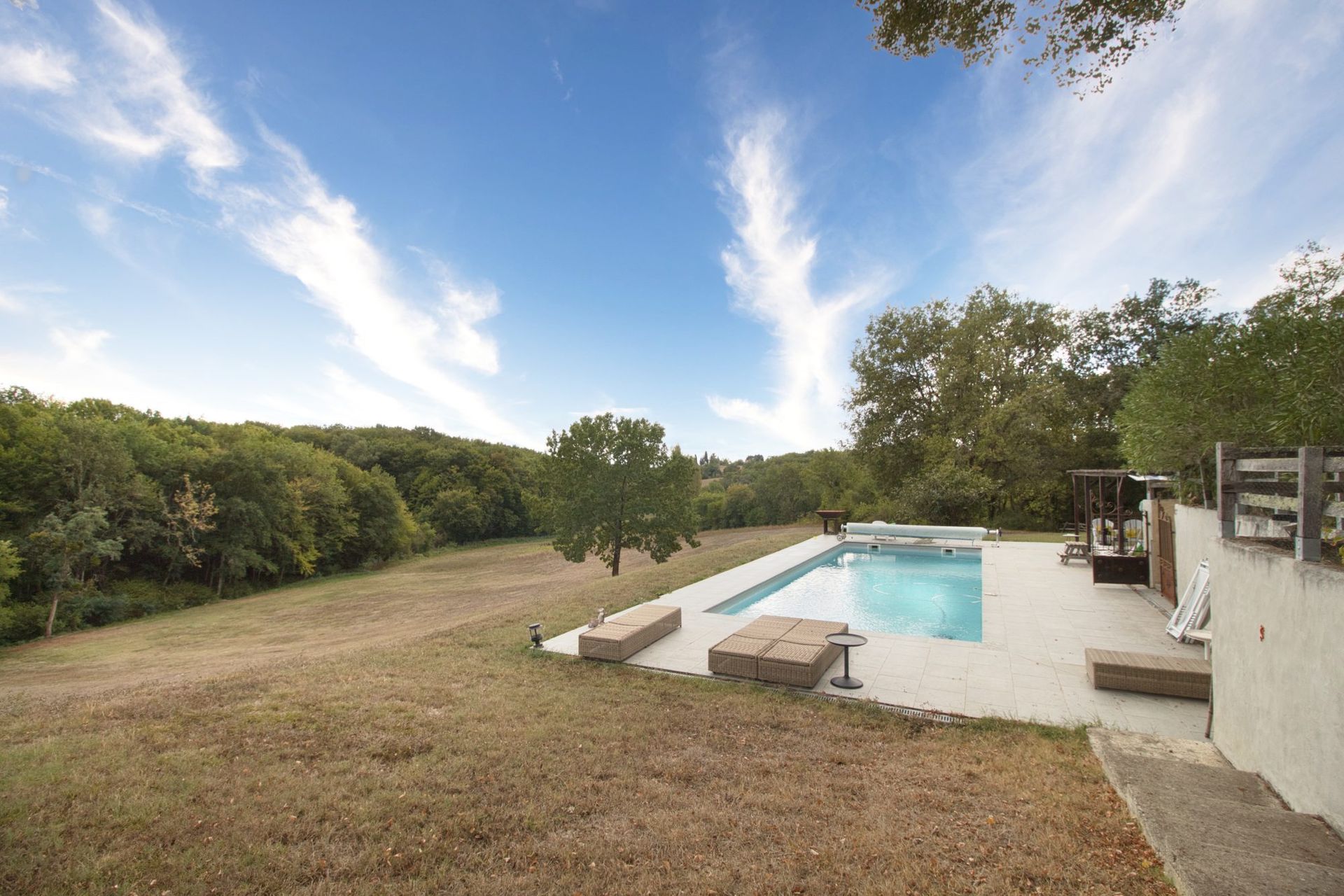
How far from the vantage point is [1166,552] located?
863cm

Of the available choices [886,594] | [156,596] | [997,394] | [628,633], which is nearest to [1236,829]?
[628,633]

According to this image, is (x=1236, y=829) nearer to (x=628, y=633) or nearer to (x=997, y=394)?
(x=628, y=633)

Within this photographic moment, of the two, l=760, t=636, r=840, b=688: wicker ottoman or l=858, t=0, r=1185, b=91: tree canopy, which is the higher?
l=858, t=0, r=1185, b=91: tree canopy

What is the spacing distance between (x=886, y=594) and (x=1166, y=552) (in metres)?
4.63

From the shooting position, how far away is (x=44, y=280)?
10.7 metres

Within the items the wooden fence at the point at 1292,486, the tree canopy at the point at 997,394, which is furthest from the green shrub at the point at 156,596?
the tree canopy at the point at 997,394

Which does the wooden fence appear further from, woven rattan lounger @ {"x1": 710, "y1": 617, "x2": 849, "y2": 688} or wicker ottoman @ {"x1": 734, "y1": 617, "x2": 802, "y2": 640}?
wicker ottoman @ {"x1": 734, "y1": 617, "x2": 802, "y2": 640}

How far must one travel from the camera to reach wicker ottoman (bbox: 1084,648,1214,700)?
188 inches

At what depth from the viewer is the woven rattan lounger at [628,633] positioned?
6.40 m

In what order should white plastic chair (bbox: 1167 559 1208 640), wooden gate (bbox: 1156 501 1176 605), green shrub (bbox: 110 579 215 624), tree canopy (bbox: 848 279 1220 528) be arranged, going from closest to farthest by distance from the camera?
Result: white plastic chair (bbox: 1167 559 1208 640) < wooden gate (bbox: 1156 501 1176 605) < green shrub (bbox: 110 579 215 624) < tree canopy (bbox: 848 279 1220 528)

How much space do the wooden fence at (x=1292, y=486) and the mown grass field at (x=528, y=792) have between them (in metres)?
1.92

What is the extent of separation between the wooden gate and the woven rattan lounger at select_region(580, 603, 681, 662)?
25.4ft

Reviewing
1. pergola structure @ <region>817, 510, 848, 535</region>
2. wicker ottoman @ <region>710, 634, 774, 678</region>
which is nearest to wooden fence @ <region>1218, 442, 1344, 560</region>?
wicker ottoman @ <region>710, 634, 774, 678</region>

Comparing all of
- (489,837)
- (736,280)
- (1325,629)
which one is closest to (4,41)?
(489,837)
